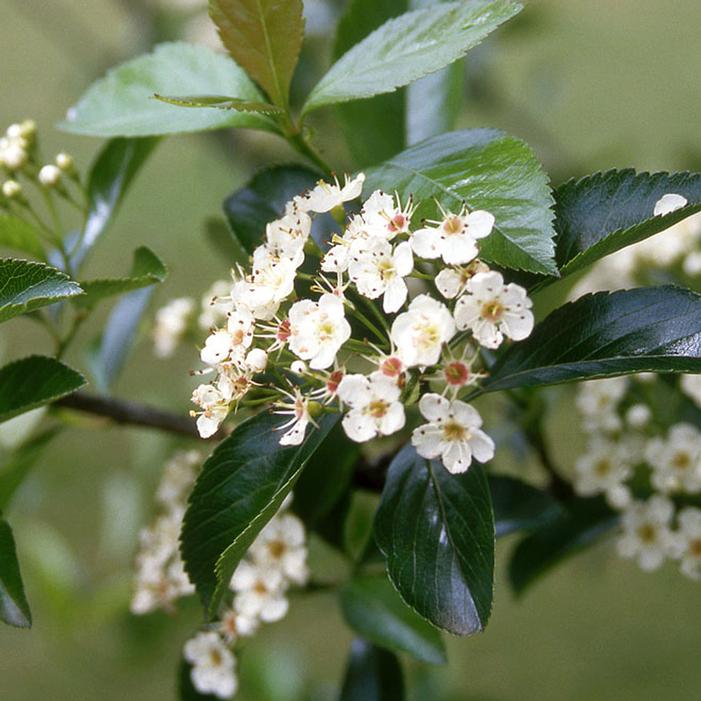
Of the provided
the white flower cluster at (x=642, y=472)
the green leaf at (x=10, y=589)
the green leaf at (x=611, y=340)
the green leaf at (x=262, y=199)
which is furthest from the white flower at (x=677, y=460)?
the green leaf at (x=10, y=589)

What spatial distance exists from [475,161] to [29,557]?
98cm

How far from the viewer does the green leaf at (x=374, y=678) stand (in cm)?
64

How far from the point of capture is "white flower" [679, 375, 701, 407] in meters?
0.65

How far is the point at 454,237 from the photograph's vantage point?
1.33 feet

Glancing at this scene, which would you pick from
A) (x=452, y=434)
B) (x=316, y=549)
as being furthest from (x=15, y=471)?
(x=316, y=549)

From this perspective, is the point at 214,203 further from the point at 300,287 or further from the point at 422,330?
the point at 422,330

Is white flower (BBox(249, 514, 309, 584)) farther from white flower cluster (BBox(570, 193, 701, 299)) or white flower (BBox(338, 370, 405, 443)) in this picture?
white flower cluster (BBox(570, 193, 701, 299))

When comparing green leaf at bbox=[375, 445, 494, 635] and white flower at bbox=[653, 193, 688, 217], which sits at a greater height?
white flower at bbox=[653, 193, 688, 217]

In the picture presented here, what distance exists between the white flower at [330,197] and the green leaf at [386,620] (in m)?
0.26

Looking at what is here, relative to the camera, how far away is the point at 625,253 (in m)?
0.83

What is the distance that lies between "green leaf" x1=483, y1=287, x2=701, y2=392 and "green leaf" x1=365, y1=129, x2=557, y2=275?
6cm

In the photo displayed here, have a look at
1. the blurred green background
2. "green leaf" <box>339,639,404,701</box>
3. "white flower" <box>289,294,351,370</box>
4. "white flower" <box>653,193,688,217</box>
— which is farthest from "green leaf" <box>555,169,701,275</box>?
the blurred green background

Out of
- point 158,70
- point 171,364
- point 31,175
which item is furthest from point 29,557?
point 158,70

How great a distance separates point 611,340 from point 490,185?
92 millimetres
